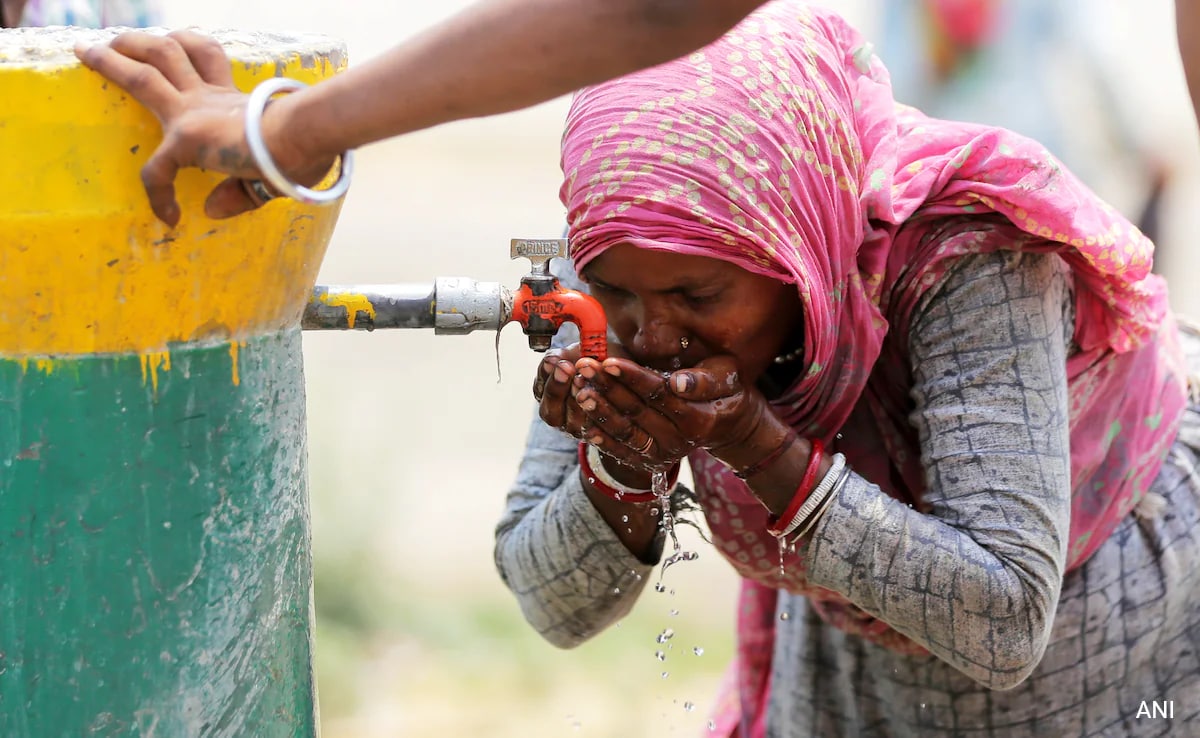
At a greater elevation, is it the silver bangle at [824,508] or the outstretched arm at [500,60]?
the outstretched arm at [500,60]

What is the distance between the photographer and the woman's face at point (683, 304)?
1.88 metres

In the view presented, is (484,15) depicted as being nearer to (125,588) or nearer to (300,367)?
(300,367)

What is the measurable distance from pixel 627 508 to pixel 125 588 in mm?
897

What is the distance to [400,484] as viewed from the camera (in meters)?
5.30

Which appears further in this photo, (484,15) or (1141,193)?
(1141,193)

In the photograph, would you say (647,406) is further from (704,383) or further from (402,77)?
(402,77)

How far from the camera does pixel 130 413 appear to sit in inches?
56.3

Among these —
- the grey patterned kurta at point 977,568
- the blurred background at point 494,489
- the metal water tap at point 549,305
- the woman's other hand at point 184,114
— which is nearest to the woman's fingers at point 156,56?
the woman's other hand at point 184,114

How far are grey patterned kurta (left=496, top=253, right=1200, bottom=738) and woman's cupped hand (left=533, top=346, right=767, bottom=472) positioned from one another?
0.21m

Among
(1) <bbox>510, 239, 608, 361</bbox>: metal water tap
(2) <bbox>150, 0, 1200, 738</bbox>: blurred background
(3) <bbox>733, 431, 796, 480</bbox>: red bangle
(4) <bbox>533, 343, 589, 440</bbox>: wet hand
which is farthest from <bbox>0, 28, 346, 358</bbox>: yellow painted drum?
(2) <bbox>150, 0, 1200, 738</bbox>: blurred background

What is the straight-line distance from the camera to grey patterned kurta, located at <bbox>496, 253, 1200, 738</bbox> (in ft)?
6.17

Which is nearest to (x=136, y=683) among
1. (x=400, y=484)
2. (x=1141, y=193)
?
(x=400, y=484)

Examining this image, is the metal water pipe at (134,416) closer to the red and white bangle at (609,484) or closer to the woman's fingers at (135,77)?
the woman's fingers at (135,77)

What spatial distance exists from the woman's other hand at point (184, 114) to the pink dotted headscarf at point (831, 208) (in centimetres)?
62
